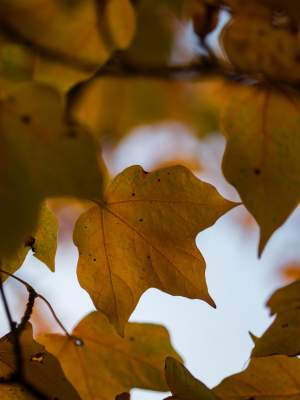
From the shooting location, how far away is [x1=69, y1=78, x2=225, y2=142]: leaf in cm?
195

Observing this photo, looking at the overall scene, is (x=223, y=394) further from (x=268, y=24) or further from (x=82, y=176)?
(x=268, y=24)

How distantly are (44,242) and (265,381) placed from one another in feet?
1.01

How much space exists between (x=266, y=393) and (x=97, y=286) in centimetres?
23

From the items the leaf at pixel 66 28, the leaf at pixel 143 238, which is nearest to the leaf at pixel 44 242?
the leaf at pixel 143 238

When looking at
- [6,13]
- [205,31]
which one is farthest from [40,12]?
[205,31]

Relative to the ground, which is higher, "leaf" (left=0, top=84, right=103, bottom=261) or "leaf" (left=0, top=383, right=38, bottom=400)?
"leaf" (left=0, top=84, right=103, bottom=261)

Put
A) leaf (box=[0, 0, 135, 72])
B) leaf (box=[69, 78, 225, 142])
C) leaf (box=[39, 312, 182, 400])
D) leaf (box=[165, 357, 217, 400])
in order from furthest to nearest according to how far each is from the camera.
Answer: leaf (box=[69, 78, 225, 142]) → leaf (box=[0, 0, 135, 72]) → leaf (box=[39, 312, 182, 400]) → leaf (box=[165, 357, 217, 400])

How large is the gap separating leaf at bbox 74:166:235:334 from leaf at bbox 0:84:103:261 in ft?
0.80

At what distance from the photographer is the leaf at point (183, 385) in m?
0.80

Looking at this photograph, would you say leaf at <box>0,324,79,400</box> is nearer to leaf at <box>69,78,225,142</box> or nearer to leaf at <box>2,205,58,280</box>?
leaf at <box>2,205,58,280</box>

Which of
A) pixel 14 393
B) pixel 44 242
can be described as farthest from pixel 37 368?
pixel 44 242

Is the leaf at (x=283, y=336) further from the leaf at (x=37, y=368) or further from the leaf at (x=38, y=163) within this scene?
the leaf at (x=38, y=163)

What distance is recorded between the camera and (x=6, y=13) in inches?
54.2

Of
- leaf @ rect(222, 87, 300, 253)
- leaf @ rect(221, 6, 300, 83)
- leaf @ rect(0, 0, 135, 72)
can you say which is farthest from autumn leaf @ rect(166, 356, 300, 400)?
leaf @ rect(0, 0, 135, 72)
